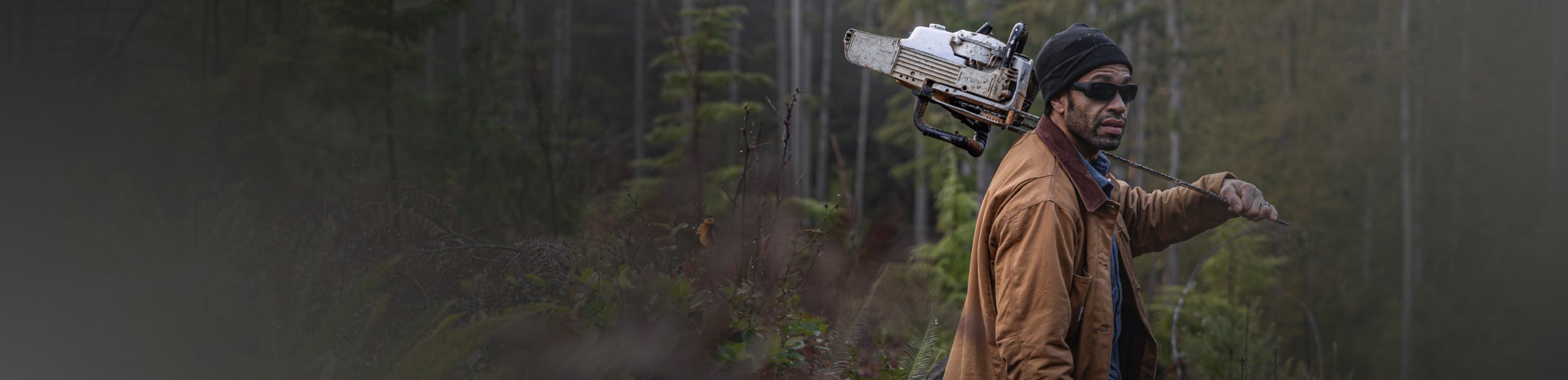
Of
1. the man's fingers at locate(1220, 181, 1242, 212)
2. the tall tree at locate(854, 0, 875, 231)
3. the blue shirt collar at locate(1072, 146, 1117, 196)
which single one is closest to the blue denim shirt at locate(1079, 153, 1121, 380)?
the blue shirt collar at locate(1072, 146, 1117, 196)

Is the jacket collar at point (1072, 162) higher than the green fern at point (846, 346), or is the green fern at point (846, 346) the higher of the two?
the jacket collar at point (1072, 162)

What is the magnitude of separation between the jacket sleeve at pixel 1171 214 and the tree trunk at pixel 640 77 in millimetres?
25061

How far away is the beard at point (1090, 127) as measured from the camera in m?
3.01

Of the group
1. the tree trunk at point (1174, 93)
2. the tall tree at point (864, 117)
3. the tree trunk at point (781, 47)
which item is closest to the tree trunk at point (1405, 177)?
the tree trunk at point (1174, 93)

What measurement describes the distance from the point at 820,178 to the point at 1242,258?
12.3 m

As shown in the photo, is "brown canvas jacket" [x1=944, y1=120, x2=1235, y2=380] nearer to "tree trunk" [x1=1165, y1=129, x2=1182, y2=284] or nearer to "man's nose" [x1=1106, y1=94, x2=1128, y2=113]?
"man's nose" [x1=1106, y1=94, x2=1128, y2=113]

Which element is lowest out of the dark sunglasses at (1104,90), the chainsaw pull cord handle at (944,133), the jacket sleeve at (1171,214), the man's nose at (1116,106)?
the jacket sleeve at (1171,214)

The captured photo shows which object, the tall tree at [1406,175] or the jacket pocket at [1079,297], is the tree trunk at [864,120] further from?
the jacket pocket at [1079,297]

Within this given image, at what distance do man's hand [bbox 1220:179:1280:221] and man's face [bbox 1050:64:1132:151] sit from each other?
1.41 feet

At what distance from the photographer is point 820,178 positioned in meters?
27.5

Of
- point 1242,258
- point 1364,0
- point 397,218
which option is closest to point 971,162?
point 1242,258

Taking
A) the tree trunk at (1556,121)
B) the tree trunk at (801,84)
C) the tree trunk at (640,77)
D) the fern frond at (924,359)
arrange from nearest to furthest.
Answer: the fern frond at (924,359) < the tree trunk at (801,84) < the tree trunk at (640,77) < the tree trunk at (1556,121)

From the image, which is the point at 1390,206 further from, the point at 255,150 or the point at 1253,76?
the point at 255,150

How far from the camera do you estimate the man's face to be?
3004 millimetres
